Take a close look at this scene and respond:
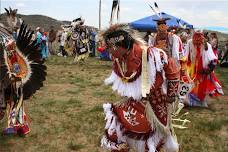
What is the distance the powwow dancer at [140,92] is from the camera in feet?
12.0

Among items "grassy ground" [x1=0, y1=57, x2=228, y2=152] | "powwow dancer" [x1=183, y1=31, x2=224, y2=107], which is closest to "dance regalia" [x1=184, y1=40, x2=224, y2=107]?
"powwow dancer" [x1=183, y1=31, x2=224, y2=107]

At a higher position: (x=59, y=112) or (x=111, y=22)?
(x=111, y=22)

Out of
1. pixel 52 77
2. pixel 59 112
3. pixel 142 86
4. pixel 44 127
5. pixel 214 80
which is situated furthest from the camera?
pixel 52 77

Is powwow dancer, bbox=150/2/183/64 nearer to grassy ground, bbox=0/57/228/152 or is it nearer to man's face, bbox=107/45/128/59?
grassy ground, bbox=0/57/228/152

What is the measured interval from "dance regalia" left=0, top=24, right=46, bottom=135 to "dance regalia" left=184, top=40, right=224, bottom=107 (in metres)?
3.12

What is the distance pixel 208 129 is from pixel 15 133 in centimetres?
299

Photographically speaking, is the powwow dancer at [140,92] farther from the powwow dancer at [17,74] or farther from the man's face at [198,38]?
the man's face at [198,38]

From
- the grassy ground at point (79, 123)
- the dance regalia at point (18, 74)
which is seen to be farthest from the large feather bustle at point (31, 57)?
the grassy ground at point (79, 123)

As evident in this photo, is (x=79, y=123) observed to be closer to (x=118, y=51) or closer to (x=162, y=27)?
(x=162, y=27)

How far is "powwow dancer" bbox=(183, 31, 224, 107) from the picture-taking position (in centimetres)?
726

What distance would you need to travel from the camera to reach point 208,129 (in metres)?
6.13

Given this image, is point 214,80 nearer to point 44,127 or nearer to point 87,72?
point 44,127

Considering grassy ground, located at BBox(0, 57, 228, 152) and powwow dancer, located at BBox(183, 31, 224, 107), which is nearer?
grassy ground, located at BBox(0, 57, 228, 152)

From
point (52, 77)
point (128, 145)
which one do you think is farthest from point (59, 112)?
point (52, 77)
